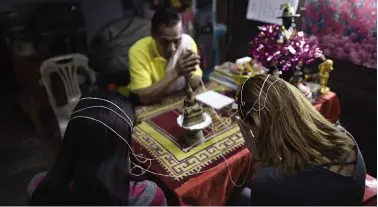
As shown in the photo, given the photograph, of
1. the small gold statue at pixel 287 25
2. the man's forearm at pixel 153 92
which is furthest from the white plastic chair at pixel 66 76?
the small gold statue at pixel 287 25

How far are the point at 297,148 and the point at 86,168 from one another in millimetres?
714

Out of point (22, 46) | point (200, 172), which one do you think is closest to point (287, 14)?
point (200, 172)

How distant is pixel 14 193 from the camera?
166 cm

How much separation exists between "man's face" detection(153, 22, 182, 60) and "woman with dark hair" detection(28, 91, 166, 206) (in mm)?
876

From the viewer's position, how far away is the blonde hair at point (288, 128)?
40.7 inches

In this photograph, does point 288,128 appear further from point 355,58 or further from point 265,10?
point 265,10

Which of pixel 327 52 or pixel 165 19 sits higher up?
pixel 165 19

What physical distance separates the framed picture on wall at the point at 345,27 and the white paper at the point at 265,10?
200 millimetres

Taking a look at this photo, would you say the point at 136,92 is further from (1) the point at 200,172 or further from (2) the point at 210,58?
(2) the point at 210,58

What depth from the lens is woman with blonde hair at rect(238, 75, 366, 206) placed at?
3.40 ft

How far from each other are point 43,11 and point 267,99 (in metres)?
2.05

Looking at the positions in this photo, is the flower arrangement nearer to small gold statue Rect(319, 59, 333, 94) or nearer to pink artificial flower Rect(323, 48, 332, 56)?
small gold statue Rect(319, 59, 333, 94)

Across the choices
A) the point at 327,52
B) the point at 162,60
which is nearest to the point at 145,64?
the point at 162,60

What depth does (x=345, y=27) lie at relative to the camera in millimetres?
2193
